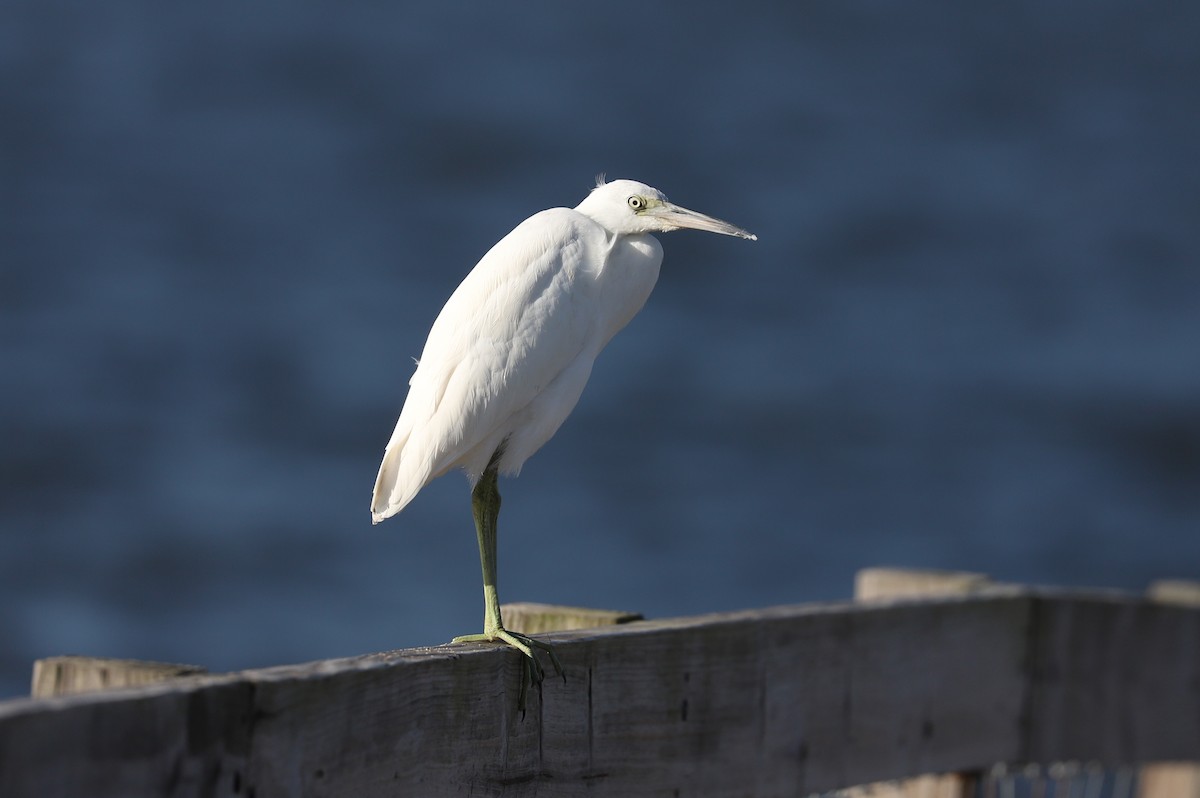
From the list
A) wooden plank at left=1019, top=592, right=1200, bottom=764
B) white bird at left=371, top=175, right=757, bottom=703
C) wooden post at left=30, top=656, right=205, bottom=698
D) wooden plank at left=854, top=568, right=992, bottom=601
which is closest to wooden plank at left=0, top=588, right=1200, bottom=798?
wooden plank at left=1019, top=592, right=1200, bottom=764

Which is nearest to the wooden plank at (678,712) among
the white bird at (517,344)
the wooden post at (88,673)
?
the wooden post at (88,673)

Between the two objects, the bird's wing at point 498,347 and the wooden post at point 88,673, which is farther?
A: the bird's wing at point 498,347

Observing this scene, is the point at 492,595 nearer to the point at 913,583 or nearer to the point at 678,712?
the point at 678,712

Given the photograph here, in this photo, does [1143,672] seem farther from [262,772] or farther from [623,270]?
[262,772]

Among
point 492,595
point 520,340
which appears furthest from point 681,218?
point 492,595

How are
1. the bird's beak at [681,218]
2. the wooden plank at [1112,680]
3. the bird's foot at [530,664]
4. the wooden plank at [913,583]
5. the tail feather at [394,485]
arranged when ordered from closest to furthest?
the bird's foot at [530,664] < the tail feather at [394,485] < the bird's beak at [681,218] < the wooden plank at [1112,680] < the wooden plank at [913,583]

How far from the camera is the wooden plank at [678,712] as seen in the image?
1877mm

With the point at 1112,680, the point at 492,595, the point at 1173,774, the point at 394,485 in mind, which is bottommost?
the point at 1173,774

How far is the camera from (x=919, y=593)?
4.07 metres

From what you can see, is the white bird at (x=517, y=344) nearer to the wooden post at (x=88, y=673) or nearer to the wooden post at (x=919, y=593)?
the wooden post at (x=919, y=593)

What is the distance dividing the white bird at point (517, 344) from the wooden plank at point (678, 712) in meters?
0.70

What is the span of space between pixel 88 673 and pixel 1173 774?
3179 mm

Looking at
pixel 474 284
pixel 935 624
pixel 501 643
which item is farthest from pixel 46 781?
pixel 935 624

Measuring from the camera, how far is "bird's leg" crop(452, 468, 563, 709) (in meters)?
2.81
